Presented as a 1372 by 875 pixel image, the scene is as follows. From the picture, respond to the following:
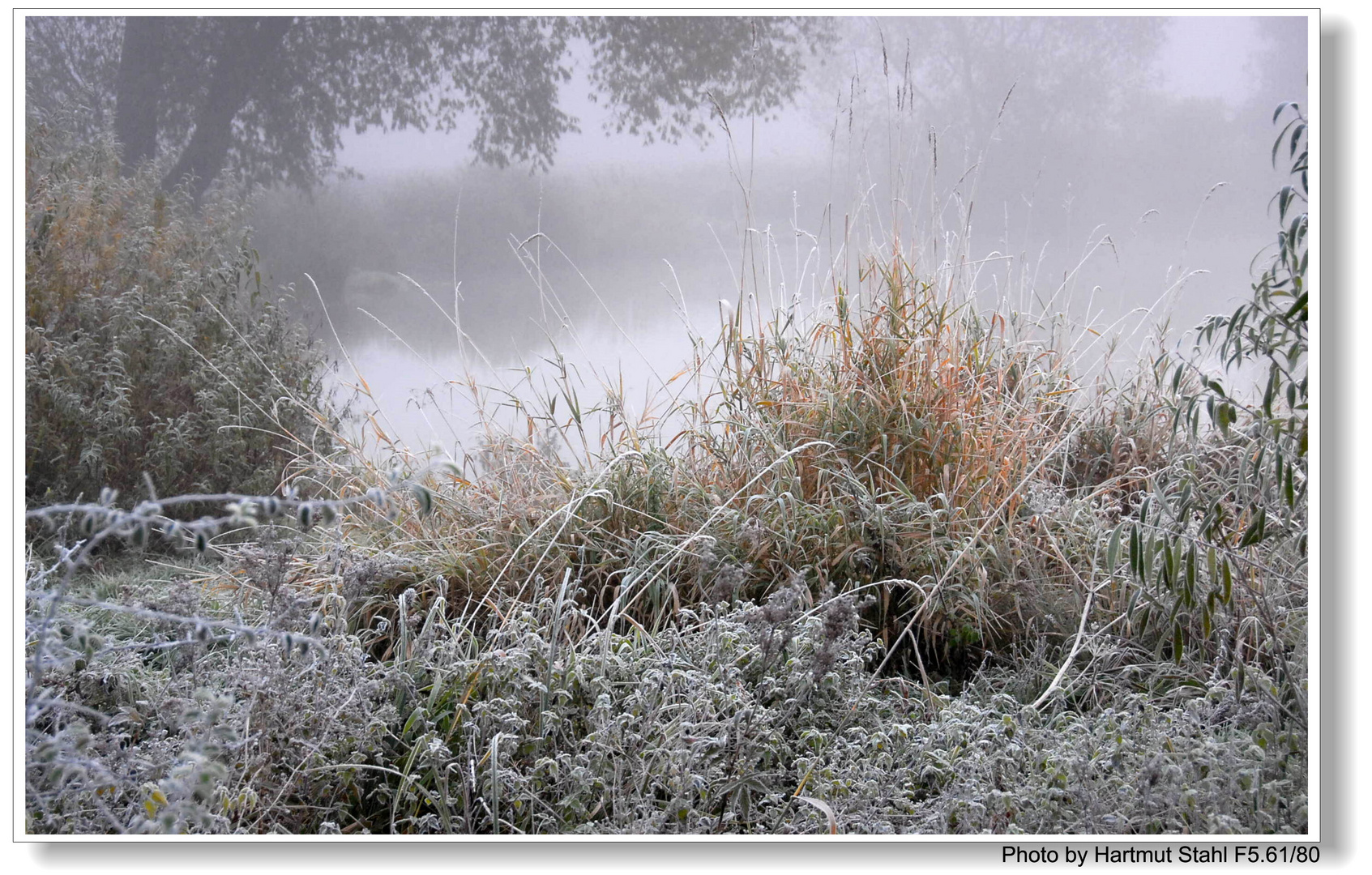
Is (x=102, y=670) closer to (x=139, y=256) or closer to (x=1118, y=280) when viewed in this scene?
(x=139, y=256)

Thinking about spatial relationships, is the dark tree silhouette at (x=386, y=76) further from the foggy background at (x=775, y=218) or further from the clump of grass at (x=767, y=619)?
the clump of grass at (x=767, y=619)

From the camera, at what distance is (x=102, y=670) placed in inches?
63.9

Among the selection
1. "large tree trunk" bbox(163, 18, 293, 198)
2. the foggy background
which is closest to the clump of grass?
the foggy background

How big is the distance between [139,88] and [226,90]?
0.89 ft

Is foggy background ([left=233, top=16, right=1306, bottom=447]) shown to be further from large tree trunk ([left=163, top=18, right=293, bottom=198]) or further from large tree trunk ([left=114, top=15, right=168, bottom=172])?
large tree trunk ([left=114, top=15, right=168, bottom=172])

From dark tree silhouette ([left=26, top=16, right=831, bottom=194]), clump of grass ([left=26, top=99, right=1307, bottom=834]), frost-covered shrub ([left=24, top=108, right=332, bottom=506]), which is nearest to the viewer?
clump of grass ([left=26, top=99, right=1307, bottom=834])

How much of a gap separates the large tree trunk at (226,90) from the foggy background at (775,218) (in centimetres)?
21

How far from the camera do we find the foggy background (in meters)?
2.34

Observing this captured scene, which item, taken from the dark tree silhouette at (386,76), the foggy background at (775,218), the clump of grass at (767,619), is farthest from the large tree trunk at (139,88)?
the clump of grass at (767,619)

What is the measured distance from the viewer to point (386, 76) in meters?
2.26

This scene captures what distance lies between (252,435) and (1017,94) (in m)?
2.55

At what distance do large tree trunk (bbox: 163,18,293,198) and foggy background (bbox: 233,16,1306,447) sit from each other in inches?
8.4

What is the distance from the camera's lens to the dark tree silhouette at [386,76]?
84.6 inches

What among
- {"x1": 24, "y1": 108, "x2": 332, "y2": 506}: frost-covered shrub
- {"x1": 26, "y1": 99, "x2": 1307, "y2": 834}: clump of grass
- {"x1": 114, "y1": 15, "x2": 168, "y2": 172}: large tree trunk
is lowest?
{"x1": 26, "y1": 99, "x2": 1307, "y2": 834}: clump of grass
